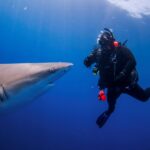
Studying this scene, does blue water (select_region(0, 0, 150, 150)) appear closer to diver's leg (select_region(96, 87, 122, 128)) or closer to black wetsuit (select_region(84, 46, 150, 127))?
diver's leg (select_region(96, 87, 122, 128))

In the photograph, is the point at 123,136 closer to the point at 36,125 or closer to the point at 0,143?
the point at 36,125

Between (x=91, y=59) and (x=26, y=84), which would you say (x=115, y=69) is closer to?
(x=91, y=59)

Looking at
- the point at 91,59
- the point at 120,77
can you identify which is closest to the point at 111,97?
the point at 120,77

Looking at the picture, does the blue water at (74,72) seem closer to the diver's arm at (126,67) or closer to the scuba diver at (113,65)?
the scuba diver at (113,65)

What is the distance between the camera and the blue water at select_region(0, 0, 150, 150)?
82.8ft

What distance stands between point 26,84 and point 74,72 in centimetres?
6074

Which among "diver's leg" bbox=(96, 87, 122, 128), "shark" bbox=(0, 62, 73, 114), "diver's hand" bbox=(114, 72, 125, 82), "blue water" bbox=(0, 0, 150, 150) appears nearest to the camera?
"shark" bbox=(0, 62, 73, 114)

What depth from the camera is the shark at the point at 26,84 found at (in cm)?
376

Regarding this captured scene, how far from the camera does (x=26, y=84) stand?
12.4 feet

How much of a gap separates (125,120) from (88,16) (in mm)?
23722

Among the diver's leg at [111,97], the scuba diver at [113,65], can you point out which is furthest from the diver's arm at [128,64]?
the diver's leg at [111,97]

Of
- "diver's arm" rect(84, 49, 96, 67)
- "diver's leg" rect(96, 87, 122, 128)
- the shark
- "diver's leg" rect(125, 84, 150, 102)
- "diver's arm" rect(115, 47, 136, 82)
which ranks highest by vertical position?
"diver's arm" rect(84, 49, 96, 67)

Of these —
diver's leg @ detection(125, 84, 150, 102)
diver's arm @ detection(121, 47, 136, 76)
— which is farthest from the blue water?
diver's leg @ detection(125, 84, 150, 102)

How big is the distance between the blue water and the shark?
440 millimetres
